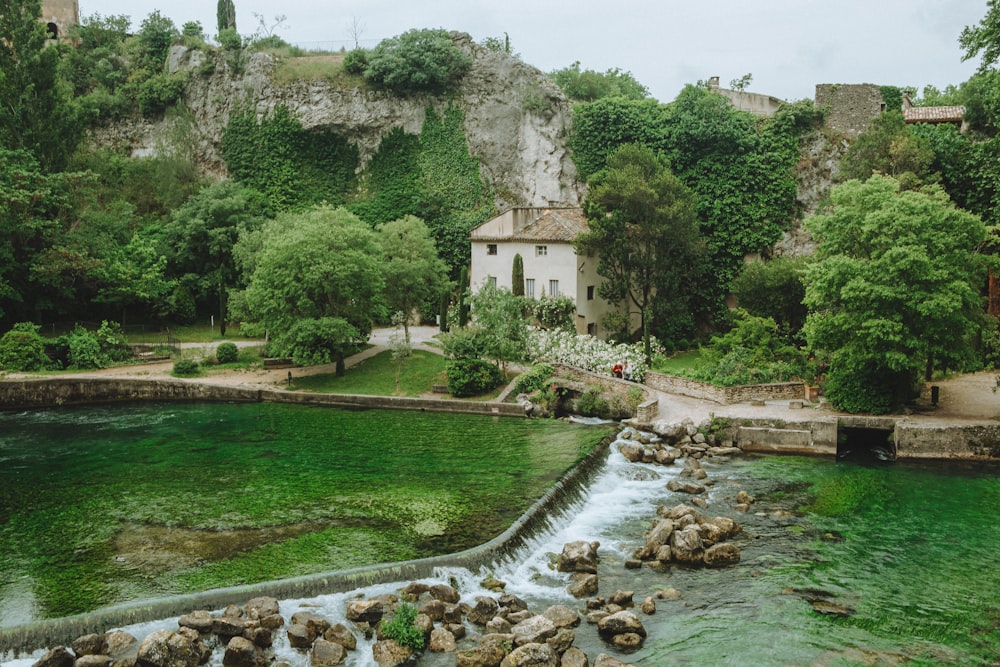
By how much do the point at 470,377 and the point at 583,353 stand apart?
5.44m

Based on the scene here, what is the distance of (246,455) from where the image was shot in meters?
28.4

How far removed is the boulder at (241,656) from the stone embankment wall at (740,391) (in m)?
22.1

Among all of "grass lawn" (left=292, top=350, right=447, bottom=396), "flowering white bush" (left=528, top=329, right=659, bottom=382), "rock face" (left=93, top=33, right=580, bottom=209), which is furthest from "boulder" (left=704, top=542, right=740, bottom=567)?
"rock face" (left=93, top=33, right=580, bottom=209)

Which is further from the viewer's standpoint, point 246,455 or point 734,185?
point 734,185

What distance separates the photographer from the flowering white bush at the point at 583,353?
3650 cm

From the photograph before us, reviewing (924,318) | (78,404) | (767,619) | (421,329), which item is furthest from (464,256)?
(767,619)

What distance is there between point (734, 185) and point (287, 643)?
4083cm

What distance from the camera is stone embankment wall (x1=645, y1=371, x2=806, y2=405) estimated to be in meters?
32.1

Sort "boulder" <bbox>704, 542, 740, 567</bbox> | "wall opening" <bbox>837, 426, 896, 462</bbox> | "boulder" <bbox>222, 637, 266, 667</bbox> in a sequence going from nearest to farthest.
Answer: "boulder" <bbox>222, 637, 266, 667</bbox>, "boulder" <bbox>704, 542, 740, 567</bbox>, "wall opening" <bbox>837, 426, 896, 462</bbox>

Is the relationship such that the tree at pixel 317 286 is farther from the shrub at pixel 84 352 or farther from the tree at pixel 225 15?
the tree at pixel 225 15

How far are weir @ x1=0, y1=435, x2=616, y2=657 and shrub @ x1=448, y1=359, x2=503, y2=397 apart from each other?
14528 mm

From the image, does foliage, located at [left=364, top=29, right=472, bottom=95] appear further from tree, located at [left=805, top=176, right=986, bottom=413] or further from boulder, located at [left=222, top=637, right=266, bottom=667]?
boulder, located at [left=222, top=637, right=266, bottom=667]

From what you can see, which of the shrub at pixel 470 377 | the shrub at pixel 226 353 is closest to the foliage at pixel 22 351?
the shrub at pixel 226 353

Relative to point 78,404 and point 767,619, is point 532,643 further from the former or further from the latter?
point 78,404
